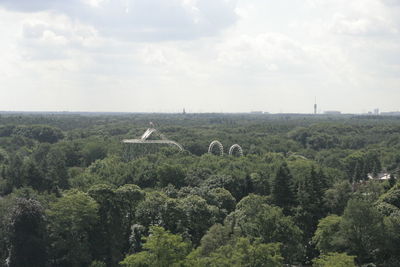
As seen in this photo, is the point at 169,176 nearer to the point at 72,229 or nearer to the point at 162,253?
the point at 72,229

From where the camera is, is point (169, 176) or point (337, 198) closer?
point (337, 198)

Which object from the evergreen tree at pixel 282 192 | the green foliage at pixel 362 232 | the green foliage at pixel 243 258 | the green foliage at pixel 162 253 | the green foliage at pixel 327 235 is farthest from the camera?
the evergreen tree at pixel 282 192

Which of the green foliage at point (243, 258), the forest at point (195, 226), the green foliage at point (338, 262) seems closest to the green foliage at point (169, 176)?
the forest at point (195, 226)

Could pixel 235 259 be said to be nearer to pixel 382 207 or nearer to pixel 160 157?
pixel 382 207

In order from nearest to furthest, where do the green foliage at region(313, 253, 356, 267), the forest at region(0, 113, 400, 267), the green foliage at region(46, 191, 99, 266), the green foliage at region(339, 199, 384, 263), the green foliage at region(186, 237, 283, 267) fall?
the green foliage at region(186, 237, 283, 267)
the green foliage at region(313, 253, 356, 267)
the forest at region(0, 113, 400, 267)
the green foliage at region(339, 199, 384, 263)
the green foliage at region(46, 191, 99, 266)

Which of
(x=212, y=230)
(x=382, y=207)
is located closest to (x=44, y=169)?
(x=212, y=230)

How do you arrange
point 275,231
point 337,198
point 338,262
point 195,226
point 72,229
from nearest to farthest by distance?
point 338,262, point 275,231, point 72,229, point 195,226, point 337,198

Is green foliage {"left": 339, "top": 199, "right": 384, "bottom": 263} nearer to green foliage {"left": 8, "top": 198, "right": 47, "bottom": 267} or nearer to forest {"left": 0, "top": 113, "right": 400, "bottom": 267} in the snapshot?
forest {"left": 0, "top": 113, "right": 400, "bottom": 267}

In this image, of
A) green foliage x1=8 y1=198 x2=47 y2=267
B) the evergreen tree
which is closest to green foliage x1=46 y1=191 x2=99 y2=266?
green foliage x1=8 y1=198 x2=47 y2=267

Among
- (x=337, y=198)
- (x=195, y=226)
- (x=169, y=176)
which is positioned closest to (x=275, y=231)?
(x=195, y=226)

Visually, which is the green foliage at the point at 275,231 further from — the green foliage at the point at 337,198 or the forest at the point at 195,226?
the green foliage at the point at 337,198

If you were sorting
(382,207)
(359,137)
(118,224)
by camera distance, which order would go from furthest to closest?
(359,137), (382,207), (118,224)
